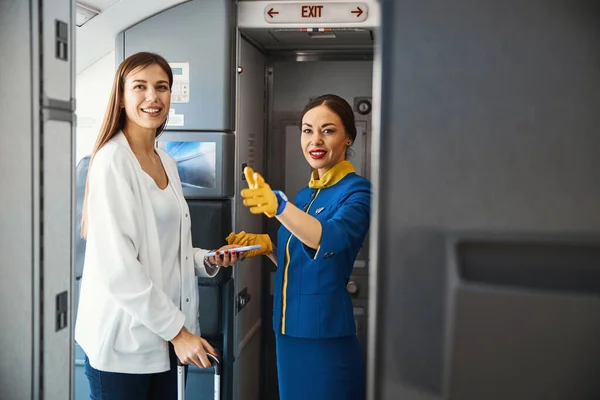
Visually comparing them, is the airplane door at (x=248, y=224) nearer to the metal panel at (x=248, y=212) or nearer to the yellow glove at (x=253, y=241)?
the metal panel at (x=248, y=212)

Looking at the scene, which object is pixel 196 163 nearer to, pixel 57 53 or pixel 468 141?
pixel 57 53

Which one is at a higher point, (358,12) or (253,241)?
(358,12)

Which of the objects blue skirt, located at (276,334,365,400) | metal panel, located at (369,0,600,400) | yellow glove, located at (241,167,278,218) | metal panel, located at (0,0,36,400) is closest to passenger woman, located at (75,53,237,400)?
yellow glove, located at (241,167,278,218)

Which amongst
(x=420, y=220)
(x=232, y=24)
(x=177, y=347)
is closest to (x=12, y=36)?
(x=420, y=220)

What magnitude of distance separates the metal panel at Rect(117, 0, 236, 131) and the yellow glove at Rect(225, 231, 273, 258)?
60cm

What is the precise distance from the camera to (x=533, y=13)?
0.89 m

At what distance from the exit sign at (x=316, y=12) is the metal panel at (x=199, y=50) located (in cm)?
24

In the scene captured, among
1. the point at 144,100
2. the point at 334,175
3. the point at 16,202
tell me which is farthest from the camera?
the point at 334,175

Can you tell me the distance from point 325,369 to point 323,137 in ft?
3.58

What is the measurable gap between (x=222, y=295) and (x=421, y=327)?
268 centimetres

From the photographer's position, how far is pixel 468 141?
0.92 meters

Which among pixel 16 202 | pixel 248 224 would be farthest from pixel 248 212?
pixel 16 202

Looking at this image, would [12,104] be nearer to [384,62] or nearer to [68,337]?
[68,337]

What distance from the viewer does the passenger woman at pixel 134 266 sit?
90.3 inches
